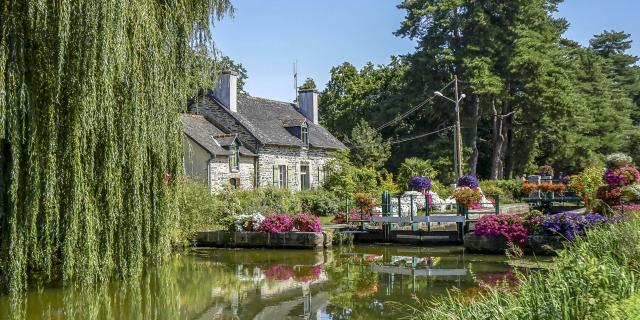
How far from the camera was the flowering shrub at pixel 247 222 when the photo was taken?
63.5 ft

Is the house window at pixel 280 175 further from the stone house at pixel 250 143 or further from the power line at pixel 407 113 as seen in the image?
the power line at pixel 407 113

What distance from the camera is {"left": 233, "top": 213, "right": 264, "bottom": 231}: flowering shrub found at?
19.3m

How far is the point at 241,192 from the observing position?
79.4 ft

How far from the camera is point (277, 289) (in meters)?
11.6

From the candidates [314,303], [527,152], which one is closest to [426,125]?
[527,152]

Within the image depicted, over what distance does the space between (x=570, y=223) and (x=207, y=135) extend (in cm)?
1835

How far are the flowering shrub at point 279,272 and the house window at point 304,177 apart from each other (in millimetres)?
18802

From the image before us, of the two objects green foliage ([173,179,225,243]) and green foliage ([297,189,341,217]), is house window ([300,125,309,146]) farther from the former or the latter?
green foliage ([173,179,225,243])

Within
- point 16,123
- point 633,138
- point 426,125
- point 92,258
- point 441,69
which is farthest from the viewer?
point 633,138

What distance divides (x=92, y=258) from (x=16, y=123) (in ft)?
7.67

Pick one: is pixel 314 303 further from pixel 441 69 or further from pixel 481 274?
pixel 441 69

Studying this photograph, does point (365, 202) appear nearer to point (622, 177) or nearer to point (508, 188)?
point (622, 177)

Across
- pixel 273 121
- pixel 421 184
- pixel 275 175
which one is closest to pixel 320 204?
pixel 421 184

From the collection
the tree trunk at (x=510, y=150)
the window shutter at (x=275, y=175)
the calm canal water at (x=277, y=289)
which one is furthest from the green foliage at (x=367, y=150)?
the calm canal water at (x=277, y=289)
